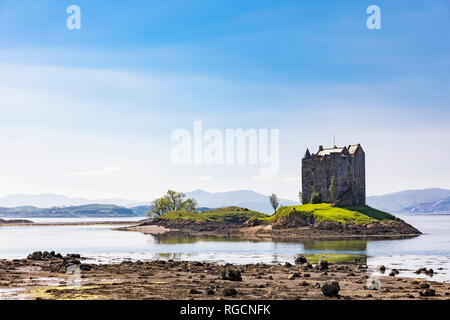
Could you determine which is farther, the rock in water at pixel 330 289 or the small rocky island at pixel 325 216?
the small rocky island at pixel 325 216

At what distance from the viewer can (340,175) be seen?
160 m

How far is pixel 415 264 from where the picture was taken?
63.5m

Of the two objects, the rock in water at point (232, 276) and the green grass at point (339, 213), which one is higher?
the green grass at point (339, 213)

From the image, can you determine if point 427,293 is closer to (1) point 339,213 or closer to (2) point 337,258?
(2) point 337,258

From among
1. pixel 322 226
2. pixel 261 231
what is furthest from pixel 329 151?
pixel 322 226

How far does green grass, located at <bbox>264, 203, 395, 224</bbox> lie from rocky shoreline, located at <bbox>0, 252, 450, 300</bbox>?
265ft

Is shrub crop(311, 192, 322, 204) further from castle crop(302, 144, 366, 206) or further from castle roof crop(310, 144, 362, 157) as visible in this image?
castle roof crop(310, 144, 362, 157)

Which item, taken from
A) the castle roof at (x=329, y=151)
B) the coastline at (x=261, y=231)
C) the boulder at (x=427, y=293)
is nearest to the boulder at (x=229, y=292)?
the boulder at (x=427, y=293)

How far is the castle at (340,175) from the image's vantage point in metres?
159

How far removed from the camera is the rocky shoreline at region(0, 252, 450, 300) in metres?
37.5

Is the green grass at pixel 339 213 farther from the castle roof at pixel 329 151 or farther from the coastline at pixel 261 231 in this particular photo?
the castle roof at pixel 329 151

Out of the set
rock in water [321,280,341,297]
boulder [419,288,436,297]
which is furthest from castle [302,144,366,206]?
rock in water [321,280,341,297]

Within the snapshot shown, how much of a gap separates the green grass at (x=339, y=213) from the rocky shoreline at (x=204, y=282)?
265ft

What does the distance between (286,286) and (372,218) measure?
347ft
